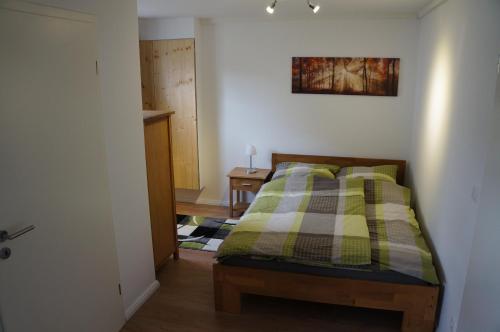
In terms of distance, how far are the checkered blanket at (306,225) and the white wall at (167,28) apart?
2037 mm

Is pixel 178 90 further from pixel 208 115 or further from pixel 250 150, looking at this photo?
pixel 250 150

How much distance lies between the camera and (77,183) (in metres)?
2.11

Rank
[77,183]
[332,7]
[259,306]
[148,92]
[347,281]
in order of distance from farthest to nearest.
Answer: [148,92] < [332,7] < [259,306] < [347,281] < [77,183]

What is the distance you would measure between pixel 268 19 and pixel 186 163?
1.95 m

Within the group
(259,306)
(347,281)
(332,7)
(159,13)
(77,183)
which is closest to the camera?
(77,183)

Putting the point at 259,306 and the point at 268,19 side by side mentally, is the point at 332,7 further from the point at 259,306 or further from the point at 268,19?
the point at 259,306

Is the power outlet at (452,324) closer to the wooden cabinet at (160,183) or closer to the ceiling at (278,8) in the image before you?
the wooden cabinet at (160,183)

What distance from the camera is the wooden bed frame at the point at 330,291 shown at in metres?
2.50

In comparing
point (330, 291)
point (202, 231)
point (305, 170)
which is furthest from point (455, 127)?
point (202, 231)

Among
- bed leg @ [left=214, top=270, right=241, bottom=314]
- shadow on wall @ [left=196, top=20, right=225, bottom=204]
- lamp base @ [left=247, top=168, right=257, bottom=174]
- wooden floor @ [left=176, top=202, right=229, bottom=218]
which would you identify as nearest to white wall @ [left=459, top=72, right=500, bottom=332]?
bed leg @ [left=214, top=270, right=241, bottom=314]

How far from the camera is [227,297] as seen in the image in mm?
2793

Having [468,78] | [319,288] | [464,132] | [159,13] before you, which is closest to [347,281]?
[319,288]

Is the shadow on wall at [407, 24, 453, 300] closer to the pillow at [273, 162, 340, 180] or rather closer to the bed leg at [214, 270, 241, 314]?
the pillow at [273, 162, 340, 180]

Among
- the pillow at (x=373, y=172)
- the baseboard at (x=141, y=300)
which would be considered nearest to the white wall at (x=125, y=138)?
the baseboard at (x=141, y=300)
